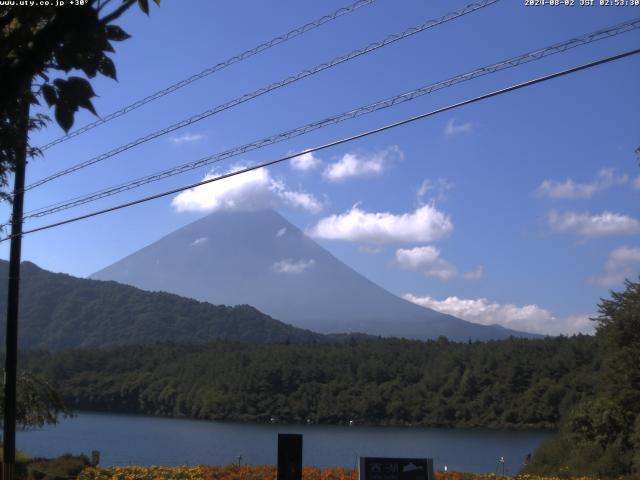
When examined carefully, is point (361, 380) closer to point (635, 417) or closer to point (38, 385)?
point (635, 417)

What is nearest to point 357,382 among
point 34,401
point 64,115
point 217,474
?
point 34,401

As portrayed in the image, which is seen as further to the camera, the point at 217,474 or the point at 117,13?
the point at 217,474

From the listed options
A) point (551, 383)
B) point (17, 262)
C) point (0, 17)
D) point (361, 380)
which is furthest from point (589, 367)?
point (0, 17)

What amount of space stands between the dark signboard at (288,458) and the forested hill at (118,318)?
127m

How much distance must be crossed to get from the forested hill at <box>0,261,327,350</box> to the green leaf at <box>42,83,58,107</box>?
13326 centimetres

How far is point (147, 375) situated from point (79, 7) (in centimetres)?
7687

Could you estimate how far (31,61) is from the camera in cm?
349

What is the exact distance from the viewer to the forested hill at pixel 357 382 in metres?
57.2

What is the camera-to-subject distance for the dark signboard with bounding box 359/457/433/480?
9.09 metres

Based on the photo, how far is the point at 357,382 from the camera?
66.8 m

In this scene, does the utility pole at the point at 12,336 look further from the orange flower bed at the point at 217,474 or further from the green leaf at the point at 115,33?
the green leaf at the point at 115,33

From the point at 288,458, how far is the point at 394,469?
1221mm

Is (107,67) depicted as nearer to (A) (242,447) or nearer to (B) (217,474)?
(B) (217,474)

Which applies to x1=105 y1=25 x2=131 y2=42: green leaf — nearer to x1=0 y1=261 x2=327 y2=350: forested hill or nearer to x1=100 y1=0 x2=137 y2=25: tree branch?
x1=100 y1=0 x2=137 y2=25: tree branch
